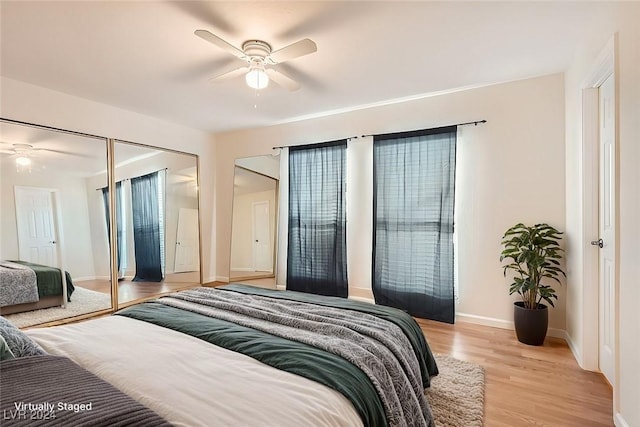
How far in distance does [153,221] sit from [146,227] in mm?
135

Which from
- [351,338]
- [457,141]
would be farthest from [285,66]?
[351,338]

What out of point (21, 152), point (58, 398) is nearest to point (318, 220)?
point (21, 152)

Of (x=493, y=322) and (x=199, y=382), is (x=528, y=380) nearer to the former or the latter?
(x=493, y=322)

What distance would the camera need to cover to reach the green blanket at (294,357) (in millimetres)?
1188

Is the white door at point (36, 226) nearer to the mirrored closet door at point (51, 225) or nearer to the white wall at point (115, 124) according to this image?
the mirrored closet door at point (51, 225)

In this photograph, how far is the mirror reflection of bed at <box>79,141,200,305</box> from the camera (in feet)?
13.5

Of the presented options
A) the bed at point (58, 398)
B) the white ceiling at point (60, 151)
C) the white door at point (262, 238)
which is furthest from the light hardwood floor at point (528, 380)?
the white ceiling at point (60, 151)

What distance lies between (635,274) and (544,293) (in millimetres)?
1421

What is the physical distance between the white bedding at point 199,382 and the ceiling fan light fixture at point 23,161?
258 cm

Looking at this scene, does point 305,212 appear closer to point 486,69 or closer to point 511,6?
point 486,69

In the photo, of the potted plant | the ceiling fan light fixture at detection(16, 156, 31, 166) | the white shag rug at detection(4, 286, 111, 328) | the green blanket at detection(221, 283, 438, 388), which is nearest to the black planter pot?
the potted plant

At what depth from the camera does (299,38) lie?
8.26ft

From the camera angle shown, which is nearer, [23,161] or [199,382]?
[199,382]

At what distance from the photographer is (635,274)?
1.60 metres
